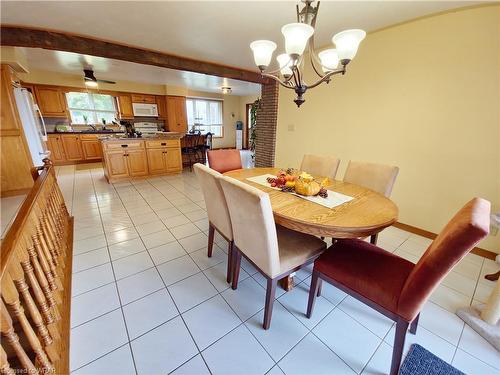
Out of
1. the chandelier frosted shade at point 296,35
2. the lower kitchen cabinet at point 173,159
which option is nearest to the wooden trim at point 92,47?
the lower kitchen cabinet at point 173,159

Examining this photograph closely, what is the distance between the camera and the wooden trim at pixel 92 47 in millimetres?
2429

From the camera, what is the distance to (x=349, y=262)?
3.98 ft

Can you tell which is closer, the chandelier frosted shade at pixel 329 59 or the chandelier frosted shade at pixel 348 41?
the chandelier frosted shade at pixel 348 41

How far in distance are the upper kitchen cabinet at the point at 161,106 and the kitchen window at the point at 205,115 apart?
111 centimetres

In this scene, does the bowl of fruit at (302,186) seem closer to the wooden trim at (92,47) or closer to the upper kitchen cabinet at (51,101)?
the wooden trim at (92,47)

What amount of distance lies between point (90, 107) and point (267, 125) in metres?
5.32

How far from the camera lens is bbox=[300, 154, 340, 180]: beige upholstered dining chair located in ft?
7.35

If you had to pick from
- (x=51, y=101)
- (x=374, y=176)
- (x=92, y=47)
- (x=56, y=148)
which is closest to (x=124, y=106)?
(x=51, y=101)

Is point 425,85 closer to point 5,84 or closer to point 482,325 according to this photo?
point 482,325

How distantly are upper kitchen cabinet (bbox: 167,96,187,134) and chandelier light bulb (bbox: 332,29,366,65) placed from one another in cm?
667

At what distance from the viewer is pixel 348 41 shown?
1.33m

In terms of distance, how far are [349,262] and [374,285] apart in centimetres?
17

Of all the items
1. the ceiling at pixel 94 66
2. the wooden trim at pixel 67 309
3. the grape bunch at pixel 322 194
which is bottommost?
the wooden trim at pixel 67 309

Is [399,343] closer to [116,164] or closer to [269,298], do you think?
[269,298]
